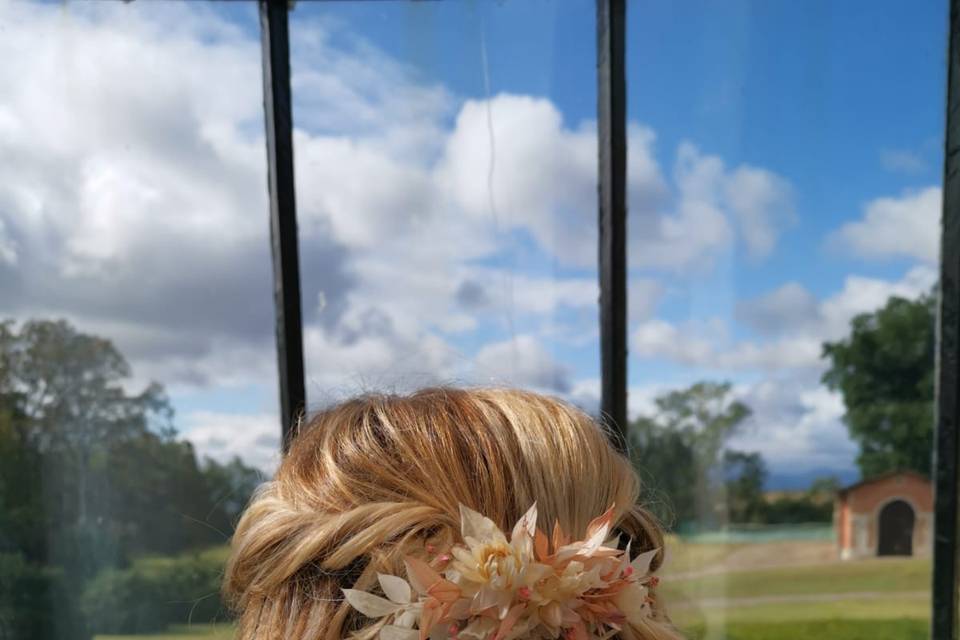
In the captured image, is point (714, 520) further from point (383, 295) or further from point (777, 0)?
point (777, 0)

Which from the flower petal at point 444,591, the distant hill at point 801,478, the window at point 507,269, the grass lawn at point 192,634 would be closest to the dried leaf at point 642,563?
the flower petal at point 444,591

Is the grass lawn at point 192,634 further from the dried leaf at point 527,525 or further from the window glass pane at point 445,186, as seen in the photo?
the dried leaf at point 527,525

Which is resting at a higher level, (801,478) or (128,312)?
(128,312)

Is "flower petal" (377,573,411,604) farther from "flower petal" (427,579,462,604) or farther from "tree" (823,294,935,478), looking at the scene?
"tree" (823,294,935,478)

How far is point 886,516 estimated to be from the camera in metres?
1.85

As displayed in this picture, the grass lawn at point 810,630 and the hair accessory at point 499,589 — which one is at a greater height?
the hair accessory at point 499,589

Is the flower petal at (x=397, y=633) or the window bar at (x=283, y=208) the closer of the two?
the flower petal at (x=397, y=633)

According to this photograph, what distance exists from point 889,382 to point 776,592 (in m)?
0.56

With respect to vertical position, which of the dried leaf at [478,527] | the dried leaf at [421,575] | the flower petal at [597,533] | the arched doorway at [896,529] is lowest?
the arched doorway at [896,529]

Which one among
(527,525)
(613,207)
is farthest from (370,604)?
(613,207)

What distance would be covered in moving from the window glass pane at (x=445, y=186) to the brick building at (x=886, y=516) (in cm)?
73

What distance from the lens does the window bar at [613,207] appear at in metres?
1.77

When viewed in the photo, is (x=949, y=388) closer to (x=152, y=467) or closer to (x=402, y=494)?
(x=402, y=494)

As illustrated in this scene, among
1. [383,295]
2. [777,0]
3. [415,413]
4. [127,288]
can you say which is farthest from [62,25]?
[777,0]
